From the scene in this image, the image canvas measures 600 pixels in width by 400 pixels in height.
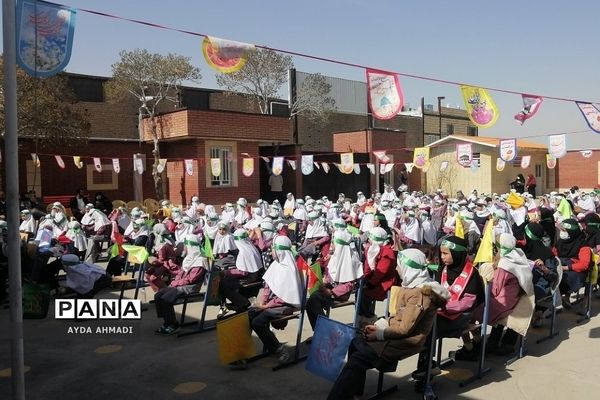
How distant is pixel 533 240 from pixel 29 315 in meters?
6.96

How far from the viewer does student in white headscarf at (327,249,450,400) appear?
14.4 ft

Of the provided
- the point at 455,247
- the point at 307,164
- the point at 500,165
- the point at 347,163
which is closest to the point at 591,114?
the point at 455,247

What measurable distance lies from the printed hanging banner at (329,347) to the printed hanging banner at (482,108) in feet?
23.1

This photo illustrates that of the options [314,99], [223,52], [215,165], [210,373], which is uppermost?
[314,99]

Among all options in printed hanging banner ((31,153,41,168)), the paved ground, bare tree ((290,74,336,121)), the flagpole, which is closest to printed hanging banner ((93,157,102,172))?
printed hanging banner ((31,153,41,168))

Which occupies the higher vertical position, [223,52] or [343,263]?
[223,52]

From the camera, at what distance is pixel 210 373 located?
18.3ft

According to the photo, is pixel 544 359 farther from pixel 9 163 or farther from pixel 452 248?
pixel 9 163

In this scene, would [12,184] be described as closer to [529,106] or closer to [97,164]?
[529,106]

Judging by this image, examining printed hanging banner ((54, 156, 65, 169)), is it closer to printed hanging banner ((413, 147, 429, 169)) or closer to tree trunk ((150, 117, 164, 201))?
tree trunk ((150, 117, 164, 201))

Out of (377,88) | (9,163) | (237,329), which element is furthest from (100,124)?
(9,163)

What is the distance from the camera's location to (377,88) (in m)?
9.48

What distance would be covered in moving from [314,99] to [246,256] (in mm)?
25314

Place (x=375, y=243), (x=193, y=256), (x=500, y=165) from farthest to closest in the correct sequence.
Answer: (x=500, y=165) → (x=193, y=256) → (x=375, y=243)
